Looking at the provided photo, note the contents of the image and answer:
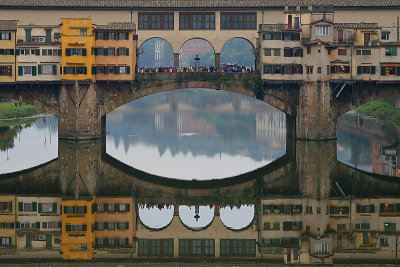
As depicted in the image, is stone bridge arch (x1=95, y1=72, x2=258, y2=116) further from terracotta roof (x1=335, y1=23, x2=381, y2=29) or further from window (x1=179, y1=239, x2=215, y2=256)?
window (x1=179, y1=239, x2=215, y2=256)

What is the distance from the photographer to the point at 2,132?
77188 millimetres

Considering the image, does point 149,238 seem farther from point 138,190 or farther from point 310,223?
point 138,190

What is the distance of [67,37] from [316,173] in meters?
28.0

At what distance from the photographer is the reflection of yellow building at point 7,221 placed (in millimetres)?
35162

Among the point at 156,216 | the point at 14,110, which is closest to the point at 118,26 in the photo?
the point at 14,110

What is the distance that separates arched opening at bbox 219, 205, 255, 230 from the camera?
127 feet

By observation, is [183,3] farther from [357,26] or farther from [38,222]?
[38,222]

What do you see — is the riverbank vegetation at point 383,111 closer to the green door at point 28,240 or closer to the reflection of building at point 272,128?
the reflection of building at point 272,128

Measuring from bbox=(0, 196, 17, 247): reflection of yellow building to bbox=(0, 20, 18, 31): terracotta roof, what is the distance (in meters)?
27.2

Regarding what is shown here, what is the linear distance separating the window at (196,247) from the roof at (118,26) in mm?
36253

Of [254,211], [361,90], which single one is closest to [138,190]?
[254,211]

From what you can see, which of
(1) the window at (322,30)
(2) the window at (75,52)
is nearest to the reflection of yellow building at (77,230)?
(2) the window at (75,52)

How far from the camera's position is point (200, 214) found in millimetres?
41562

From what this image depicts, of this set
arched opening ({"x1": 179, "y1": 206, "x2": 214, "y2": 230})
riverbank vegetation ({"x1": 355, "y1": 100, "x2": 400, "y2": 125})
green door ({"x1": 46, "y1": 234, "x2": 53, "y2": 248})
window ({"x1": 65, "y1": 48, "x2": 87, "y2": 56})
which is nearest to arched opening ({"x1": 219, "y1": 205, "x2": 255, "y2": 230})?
arched opening ({"x1": 179, "y1": 206, "x2": 214, "y2": 230})
